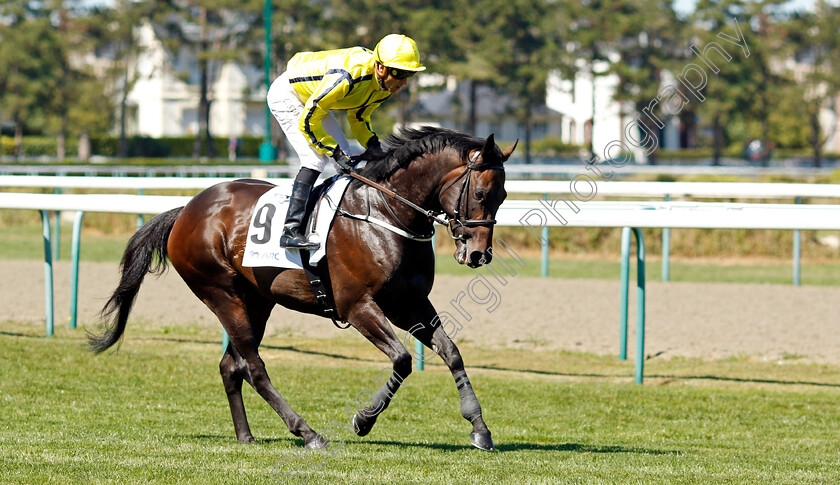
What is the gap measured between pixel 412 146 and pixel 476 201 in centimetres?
52

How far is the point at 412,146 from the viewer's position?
4.84 m

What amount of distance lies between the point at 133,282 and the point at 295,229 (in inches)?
50.4

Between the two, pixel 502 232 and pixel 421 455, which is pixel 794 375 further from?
pixel 502 232

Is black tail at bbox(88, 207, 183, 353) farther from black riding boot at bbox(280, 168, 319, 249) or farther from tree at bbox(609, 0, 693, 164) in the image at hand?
tree at bbox(609, 0, 693, 164)

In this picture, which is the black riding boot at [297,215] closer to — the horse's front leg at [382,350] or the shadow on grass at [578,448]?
the horse's front leg at [382,350]

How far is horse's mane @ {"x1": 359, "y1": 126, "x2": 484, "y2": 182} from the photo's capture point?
473 centimetres

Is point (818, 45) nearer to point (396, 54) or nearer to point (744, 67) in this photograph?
point (744, 67)

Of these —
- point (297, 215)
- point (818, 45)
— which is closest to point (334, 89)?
point (297, 215)

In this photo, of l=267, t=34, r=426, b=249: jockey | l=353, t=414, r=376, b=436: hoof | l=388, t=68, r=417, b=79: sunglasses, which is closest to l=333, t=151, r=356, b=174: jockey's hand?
l=267, t=34, r=426, b=249: jockey

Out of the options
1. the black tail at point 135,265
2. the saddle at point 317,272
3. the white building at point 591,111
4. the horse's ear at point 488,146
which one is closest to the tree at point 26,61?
the white building at point 591,111

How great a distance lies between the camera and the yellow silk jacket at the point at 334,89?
191 inches

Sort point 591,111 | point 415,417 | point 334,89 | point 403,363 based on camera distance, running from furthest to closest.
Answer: point 591,111
point 415,417
point 334,89
point 403,363

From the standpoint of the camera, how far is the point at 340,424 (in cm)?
568

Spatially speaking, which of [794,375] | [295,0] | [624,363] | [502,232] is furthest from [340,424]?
[295,0]
